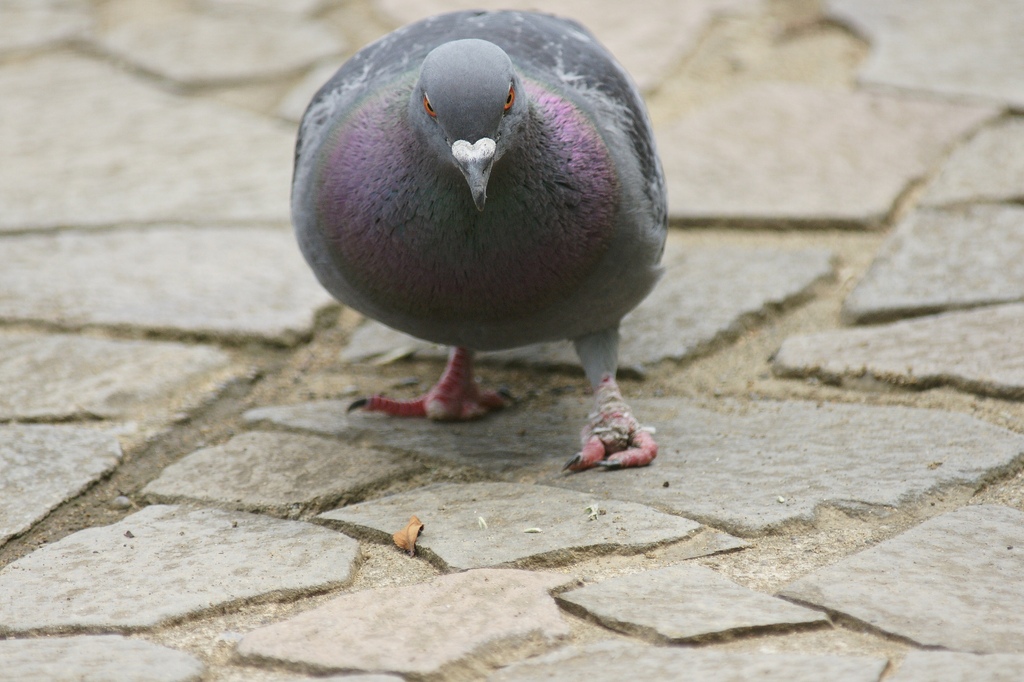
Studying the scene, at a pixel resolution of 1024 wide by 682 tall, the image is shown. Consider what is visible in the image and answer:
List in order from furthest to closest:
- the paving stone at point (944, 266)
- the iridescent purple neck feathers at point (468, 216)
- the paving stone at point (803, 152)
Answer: the paving stone at point (803, 152), the paving stone at point (944, 266), the iridescent purple neck feathers at point (468, 216)

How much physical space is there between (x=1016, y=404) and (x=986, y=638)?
1.34 meters

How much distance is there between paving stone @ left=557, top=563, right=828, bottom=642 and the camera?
2.45 meters

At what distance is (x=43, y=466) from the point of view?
134 inches

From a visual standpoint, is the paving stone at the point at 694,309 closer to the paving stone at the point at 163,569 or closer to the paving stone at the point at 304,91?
the paving stone at the point at 163,569

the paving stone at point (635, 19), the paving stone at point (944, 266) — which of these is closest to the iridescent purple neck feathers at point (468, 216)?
the paving stone at point (944, 266)

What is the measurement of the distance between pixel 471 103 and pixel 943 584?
157 centimetres

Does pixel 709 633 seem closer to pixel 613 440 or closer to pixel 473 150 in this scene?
pixel 613 440

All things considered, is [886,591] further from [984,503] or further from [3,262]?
[3,262]

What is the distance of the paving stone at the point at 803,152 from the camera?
16.7ft

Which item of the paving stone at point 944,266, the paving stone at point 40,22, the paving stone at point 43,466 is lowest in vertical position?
the paving stone at point 43,466

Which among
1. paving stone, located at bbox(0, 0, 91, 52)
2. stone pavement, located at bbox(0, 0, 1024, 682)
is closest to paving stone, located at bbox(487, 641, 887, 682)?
stone pavement, located at bbox(0, 0, 1024, 682)

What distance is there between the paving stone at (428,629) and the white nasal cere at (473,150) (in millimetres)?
1005

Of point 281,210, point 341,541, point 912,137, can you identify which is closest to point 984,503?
point 341,541

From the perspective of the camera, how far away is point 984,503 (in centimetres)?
301
